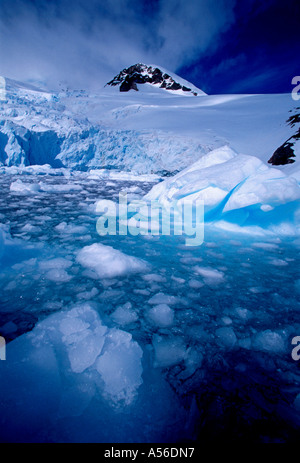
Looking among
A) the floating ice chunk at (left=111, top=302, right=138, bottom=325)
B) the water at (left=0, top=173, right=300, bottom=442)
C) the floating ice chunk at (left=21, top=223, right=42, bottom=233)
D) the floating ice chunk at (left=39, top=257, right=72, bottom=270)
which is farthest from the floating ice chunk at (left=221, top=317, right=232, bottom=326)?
the floating ice chunk at (left=21, top=223, right=42, bottom=233)

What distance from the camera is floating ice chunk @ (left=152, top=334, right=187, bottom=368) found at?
0.95m

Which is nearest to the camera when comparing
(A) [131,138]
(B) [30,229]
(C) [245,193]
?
(B) [30,229]

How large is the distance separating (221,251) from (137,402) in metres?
1.80

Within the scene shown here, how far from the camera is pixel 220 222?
3.32m

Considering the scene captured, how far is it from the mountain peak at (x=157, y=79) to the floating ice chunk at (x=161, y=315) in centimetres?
6826

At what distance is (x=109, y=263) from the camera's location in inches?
68.6

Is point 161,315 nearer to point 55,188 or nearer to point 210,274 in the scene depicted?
point 210,274

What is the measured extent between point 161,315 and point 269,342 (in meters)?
0.59

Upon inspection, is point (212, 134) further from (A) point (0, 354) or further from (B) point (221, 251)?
(A) point (0, 354)

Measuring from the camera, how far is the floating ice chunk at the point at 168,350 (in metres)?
0.95

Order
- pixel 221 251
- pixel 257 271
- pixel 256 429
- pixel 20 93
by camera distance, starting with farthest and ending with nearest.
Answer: pixel 20 93 < pixel 221 251 < pixel 257 271 < pixel 256 429

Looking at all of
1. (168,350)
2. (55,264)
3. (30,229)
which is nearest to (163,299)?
(168,350)

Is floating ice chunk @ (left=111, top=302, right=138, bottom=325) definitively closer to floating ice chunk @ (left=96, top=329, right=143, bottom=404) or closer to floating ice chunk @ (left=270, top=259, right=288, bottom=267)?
floating ice chunk @ (left=96, top=329, right=143, bottom=404)

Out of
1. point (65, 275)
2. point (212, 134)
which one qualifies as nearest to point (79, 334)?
point (65, 275)
